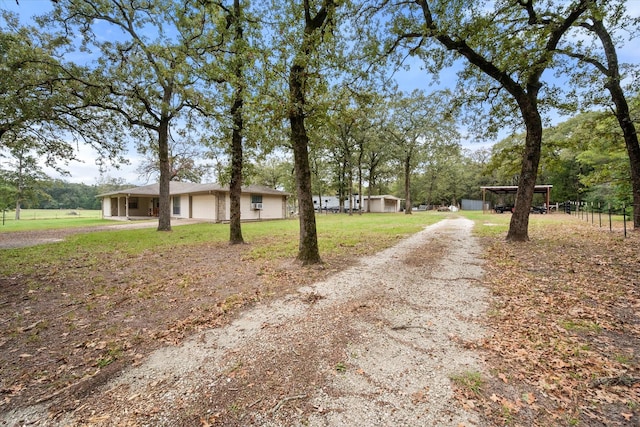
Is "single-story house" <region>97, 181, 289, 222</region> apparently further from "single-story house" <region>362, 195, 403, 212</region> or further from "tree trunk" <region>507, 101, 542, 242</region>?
"single-story house" <region>362, 195, 403, 212</region>

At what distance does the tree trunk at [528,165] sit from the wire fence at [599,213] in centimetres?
474

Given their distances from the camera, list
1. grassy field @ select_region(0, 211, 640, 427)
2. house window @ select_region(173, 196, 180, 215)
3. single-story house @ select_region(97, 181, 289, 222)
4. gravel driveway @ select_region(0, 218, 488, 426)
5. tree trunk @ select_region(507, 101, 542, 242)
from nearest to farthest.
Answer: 1. gravel driveway @ select_region(0, 218, 488, 426)
2. grassy field @ select_region(0, 211, 640, 427)
3. tree trunk @ select_region(507, 101, 542, 242)
4. single-story house @ select_region(97, 181, 289, 222)
5. house window @ select_region(173, 196, 180, 215)

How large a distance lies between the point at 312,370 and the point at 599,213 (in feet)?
56.3

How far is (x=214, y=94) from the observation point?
9773 mm

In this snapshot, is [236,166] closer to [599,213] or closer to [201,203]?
[201,203]

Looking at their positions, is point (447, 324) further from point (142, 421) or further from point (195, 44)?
point (195, 44)

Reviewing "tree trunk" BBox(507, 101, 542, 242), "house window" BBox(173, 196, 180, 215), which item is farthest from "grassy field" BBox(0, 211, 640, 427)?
"house window" BBox(173, 196, 180, 215)

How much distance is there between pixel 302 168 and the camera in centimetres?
607

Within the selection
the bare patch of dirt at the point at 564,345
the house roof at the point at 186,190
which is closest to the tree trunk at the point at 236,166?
the bare patch of dirt at the point at 564,345

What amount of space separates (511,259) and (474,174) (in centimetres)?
4438

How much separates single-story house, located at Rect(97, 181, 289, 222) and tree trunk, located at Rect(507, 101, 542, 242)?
16.6 metres

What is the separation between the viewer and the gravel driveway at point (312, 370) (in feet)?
6.18

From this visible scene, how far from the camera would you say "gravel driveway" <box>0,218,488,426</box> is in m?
1.88

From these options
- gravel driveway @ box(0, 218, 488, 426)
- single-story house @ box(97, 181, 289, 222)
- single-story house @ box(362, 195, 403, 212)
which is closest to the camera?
gravel driveway @ box(0, 218, 488, 426)
